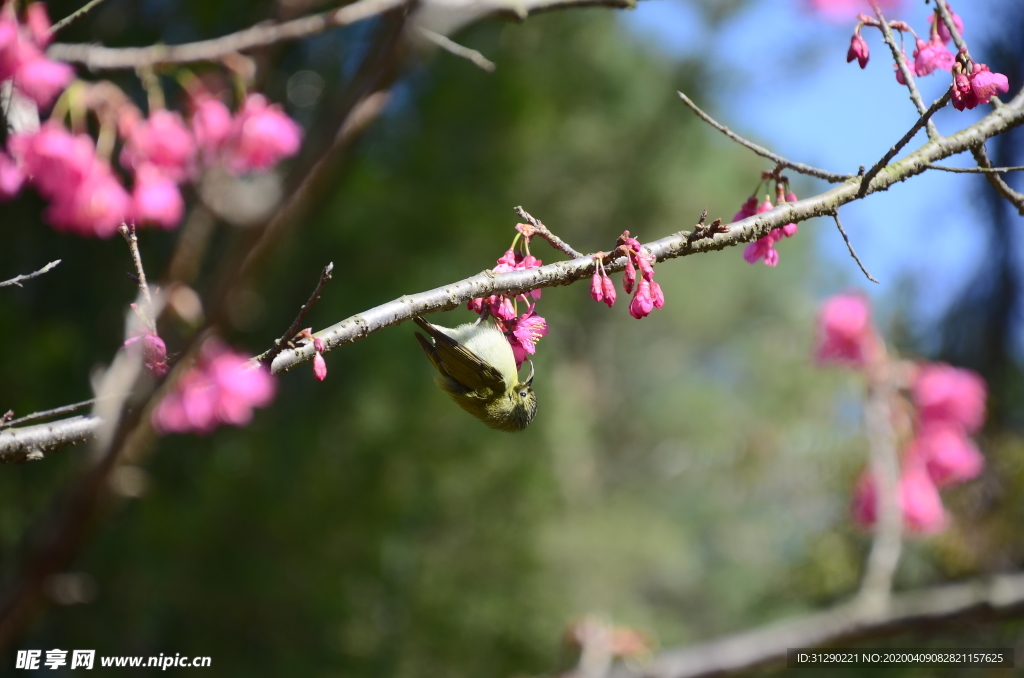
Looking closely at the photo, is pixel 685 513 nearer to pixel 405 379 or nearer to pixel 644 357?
pixel 644 357

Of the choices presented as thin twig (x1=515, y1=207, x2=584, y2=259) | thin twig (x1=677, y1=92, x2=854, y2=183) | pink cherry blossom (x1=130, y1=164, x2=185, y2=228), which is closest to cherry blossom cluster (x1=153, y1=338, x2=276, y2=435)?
pink cherry blossom (x1=130, y1=164, x2=185, y2=228)

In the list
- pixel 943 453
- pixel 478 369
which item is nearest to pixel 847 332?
pixel 943 453

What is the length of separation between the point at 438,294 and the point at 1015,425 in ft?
14.1

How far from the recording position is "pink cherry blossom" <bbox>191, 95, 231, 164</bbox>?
2426 mm

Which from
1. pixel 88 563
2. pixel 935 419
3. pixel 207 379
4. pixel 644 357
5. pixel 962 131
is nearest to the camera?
pixel 962 131

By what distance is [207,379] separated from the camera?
2.16 m

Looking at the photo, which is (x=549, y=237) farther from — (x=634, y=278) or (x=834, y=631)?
(x=834, y=631)

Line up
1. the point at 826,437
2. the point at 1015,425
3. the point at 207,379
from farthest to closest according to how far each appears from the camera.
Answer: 1. the point at 826,437
2. the point at 1015,425
3. the point at 207,379

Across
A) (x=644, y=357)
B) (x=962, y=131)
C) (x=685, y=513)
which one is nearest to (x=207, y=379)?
(x=962, y=131)

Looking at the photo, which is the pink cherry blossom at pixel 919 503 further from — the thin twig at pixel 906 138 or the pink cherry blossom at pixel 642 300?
the pink cherry blossom at pixel 642 300

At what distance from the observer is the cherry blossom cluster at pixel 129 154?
6.31ft

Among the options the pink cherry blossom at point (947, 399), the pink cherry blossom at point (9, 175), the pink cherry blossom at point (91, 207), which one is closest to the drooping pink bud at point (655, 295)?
the pink cherry blossom at point (91, 207)

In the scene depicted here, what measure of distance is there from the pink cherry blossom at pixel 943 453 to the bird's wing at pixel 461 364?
7.58 feet

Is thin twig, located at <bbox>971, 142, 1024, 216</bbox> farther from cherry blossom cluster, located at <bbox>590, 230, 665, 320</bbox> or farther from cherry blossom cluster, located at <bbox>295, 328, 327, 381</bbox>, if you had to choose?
cherry blossom cluster, located at <bbox>295, 328, 327, 381</bbox>
